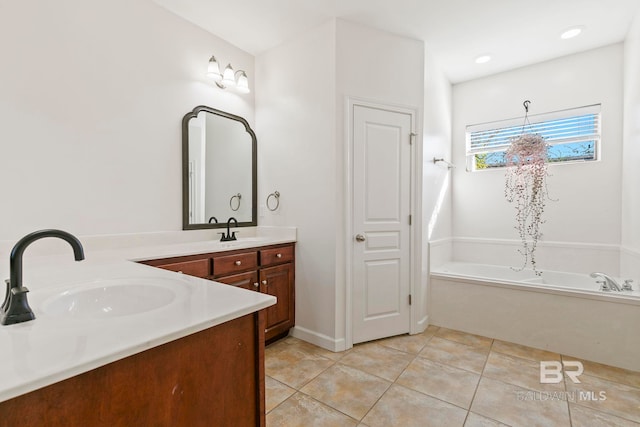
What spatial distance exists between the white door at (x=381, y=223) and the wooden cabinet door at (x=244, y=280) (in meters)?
0.82

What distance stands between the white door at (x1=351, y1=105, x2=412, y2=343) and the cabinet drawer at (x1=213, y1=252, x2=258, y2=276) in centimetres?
84

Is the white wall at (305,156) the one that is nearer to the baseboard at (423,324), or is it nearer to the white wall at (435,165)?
the baseboard at (423,324)

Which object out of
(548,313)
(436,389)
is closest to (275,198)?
(436,389)

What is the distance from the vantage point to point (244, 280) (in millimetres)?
2312

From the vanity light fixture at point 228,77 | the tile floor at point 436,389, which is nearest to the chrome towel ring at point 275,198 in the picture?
the vanity light fixture at point 228,77

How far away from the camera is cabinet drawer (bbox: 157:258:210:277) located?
6.14 ft

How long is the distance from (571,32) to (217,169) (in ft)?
11.2

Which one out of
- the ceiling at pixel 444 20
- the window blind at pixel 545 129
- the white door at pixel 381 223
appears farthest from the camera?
the window blind at pixel 545 129

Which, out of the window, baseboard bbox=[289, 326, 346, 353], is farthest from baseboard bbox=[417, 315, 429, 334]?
the window

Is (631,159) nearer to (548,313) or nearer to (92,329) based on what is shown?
(548,313)

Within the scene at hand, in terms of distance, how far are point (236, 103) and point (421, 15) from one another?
5.79 ft

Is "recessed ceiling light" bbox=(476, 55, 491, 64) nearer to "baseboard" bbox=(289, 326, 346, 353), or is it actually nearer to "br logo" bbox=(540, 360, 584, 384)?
"br logo" bbox=(540, 360, 584, 384)

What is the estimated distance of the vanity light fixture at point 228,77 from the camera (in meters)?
2.55

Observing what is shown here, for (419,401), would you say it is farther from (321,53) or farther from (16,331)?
(321,53)
